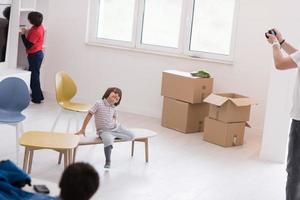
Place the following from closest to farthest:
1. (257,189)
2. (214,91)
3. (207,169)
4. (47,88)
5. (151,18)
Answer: (257,189) < (207,169) < (214,91) < (151,18) < (47,88)

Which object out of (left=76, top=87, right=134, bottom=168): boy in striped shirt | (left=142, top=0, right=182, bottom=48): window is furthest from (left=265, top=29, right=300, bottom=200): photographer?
(left=142, top=0, right=182, bottom=48): window

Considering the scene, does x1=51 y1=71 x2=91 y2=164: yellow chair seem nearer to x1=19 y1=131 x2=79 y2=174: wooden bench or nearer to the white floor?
the white floor

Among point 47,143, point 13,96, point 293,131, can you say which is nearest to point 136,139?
point 47,143

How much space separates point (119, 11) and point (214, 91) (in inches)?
69.5

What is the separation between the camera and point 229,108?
5.83 m

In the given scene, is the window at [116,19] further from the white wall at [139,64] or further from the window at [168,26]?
the white wall at [139,64]

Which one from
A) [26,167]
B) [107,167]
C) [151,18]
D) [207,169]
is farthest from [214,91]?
[26,167]

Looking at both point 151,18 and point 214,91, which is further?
point 151,18

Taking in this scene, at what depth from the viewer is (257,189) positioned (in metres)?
4.61

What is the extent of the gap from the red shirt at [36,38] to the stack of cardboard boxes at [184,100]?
1675 mm

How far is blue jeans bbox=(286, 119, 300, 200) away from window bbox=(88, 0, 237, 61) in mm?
3188

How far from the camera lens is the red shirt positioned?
6.85 m

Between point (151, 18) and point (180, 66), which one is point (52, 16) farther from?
point (180, 66)

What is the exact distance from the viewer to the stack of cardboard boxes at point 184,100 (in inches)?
246
